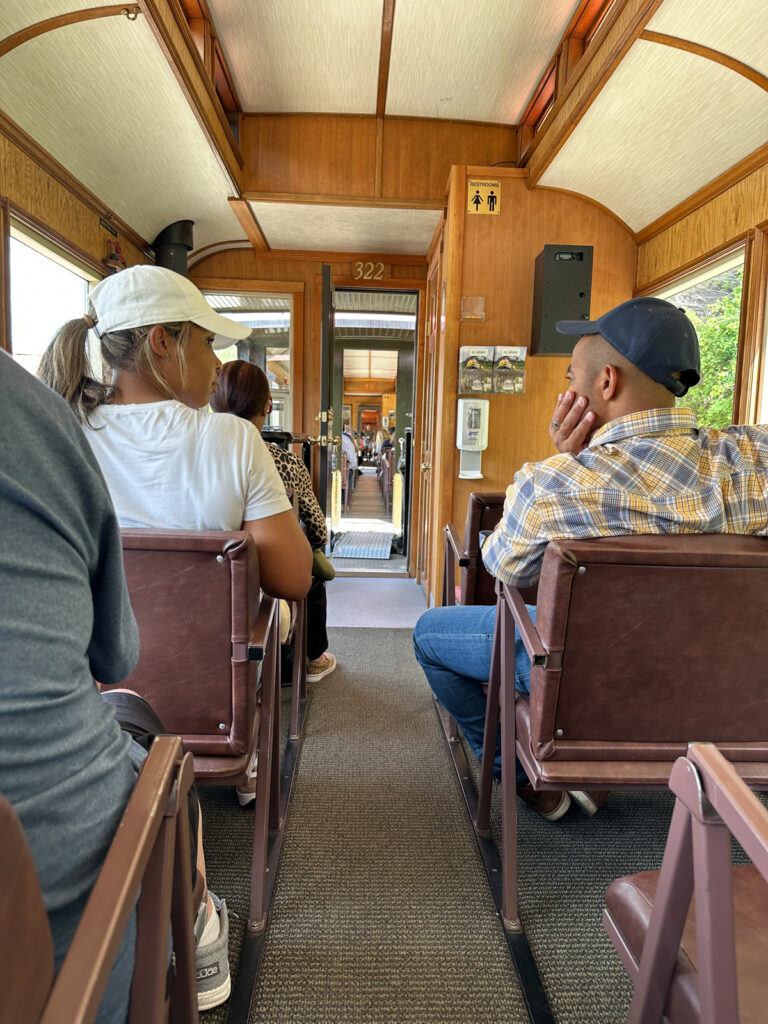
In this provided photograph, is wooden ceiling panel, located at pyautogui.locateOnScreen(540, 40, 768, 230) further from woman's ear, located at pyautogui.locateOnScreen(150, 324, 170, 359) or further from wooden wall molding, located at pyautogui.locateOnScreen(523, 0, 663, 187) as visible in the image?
woman's ear, located at pyautogui.locateOnScreen(150, 324, 170, 359)

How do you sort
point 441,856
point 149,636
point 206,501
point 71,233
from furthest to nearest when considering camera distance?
point 71,233
point 441,856
point 206,501
point 149,636

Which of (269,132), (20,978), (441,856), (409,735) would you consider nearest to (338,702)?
(409,735)

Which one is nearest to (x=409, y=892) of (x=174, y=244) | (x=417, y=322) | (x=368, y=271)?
(x=174, y=244)

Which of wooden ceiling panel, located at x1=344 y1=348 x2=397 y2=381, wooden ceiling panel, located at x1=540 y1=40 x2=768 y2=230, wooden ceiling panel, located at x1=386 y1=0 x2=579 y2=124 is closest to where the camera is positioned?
wooden ceiling panel, located at x1=540 y1=40 x2=768 y2=230

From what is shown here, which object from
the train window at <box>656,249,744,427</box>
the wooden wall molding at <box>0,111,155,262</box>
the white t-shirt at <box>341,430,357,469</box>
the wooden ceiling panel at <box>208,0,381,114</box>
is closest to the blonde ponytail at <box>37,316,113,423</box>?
the wooden wall molding at <box>0,111,155,262</box>

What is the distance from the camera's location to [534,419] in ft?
11.5

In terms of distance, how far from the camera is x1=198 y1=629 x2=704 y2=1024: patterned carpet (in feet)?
3.92

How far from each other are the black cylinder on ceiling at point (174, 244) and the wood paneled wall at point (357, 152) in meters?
0.57

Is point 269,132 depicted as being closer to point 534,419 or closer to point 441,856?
point 534,419

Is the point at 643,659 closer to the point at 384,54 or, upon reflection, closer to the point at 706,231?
the point at 706,231

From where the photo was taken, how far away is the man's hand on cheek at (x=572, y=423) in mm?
1496

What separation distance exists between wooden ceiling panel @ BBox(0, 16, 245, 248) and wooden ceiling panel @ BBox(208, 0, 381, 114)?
484 millimetres

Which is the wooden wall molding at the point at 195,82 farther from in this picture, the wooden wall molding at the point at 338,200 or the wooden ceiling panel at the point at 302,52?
the wooden ceiling panel at the point at 302,52

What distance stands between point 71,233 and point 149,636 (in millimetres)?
2542
